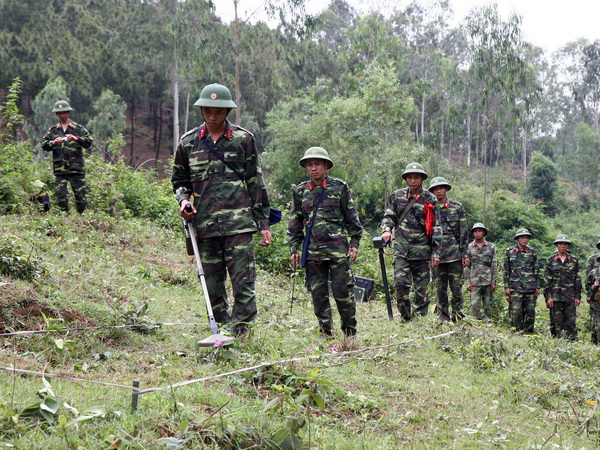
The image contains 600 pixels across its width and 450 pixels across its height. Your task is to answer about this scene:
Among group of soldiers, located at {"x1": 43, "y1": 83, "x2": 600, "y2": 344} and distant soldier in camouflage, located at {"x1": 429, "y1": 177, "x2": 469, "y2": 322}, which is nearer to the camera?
group of soldiers, located at {"x1": 43, "y1": 83, "x2": 600, "y2": 344}

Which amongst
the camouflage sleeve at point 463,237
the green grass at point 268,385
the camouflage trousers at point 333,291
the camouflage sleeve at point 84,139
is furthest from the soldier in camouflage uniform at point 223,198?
the camouflage sleeve at point 84,139

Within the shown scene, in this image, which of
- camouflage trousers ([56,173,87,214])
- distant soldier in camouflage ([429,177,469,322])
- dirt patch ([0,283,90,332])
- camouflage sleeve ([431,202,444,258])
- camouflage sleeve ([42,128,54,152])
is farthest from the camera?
camouflage trousers ([56,173,87,214])

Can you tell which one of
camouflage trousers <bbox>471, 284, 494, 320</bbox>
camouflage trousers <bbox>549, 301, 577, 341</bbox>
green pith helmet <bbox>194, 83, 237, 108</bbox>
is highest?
green pith helmet <bbox>194, 83, 237, 108</bbox>

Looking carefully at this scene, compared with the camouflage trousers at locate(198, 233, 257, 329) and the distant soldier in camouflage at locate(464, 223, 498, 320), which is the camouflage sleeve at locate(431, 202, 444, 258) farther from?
the distant soldier in camouflage at locate(464, 223, 498, 320)

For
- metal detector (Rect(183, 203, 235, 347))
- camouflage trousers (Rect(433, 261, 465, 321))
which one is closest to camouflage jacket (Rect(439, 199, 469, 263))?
camouflage trousers (Rect(433, 261, 465, 321))

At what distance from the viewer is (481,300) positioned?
507 inches

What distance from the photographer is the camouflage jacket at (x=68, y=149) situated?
11.1 meters

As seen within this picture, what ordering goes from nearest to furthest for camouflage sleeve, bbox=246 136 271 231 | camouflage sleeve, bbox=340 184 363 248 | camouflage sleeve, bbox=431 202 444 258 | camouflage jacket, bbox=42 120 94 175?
camouflage sleeve, bbox=246 136 271 231, camouflage sleeve, bbox=340 184 363 248, camouflage sleeve, bbox=431 202 444 258, camouflage jacket, bbox=42 120 94 175

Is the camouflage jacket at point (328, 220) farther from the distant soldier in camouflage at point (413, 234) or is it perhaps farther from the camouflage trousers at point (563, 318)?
the camouflage trousers at point (563, 318)

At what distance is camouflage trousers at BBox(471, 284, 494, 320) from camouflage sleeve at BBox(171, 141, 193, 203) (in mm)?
8896

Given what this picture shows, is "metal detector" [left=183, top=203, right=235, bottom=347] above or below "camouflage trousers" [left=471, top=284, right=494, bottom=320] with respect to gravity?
above

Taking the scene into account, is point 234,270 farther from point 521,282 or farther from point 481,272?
point 521,282

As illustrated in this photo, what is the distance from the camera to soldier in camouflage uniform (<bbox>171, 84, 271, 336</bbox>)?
5070 mm

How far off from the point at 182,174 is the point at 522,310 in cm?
956
